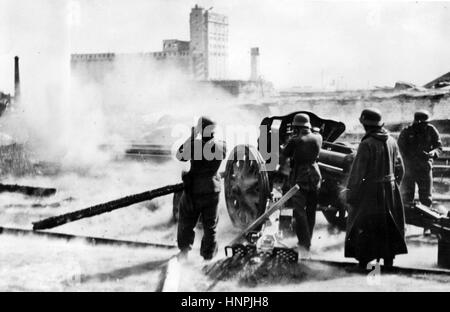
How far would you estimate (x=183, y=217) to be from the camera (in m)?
6.71

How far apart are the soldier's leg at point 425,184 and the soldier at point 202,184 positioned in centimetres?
424

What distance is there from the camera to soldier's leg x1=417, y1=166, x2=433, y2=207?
9.05 m

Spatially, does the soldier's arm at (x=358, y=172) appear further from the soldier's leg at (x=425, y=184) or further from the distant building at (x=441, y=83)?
the distant building at (x=441, y=83)

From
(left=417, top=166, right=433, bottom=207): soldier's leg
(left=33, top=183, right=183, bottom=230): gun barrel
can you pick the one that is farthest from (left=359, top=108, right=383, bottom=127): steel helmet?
(left=417, top=166, right=433, bottom=207): soldier's leg

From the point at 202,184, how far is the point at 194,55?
Result: 146ft

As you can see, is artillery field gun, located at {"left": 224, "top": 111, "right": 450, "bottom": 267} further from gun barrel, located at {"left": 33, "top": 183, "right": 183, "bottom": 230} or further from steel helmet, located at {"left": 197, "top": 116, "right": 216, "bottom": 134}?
steel helmet, located at {"left": 197, "top": 116, "right": 216, "bottom": 134}

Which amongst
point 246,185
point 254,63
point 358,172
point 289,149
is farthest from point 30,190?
point 254,63

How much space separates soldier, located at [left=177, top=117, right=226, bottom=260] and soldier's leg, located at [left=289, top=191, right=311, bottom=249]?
117 centimetres

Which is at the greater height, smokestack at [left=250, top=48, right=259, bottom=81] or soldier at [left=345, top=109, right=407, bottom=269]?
smokestack at [left=250, top=48, right=259, bottom=81]

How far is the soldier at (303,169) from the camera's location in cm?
707

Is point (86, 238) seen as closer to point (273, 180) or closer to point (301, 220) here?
point (273, 180)
